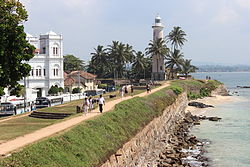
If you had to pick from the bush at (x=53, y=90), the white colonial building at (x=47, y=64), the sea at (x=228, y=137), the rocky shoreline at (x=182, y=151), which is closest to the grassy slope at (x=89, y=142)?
the rocky shoreline at (x=182, y=151)

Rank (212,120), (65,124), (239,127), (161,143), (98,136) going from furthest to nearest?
(212,120) < (239,127) < (161,143) < (65,124) < (98,136)

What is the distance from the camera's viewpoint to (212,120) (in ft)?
178

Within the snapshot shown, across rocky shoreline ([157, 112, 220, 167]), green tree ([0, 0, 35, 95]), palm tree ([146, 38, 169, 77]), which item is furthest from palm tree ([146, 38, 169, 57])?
green tree ([0, 0, 35, 95])

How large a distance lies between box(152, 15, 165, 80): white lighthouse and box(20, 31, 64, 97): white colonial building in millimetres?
31744

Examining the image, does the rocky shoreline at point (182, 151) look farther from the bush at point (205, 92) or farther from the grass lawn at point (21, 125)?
the bush at point (205, 92)

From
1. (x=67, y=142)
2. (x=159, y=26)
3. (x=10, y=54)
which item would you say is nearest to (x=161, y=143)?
(x=67, y=142)

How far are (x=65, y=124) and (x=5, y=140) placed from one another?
527 cm

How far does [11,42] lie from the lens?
22297mm

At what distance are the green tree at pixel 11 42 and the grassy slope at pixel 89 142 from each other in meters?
5.10

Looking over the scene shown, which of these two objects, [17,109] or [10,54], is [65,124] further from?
[17,109]

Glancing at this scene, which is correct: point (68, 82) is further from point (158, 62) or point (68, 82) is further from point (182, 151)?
Result: point (182, 151)

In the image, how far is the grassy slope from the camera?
59.3 ft

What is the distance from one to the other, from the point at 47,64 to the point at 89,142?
158 feet

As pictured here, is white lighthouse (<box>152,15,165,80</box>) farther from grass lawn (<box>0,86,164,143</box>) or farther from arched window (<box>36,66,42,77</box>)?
grass lawn (<box>0,86,164,143</box>)
